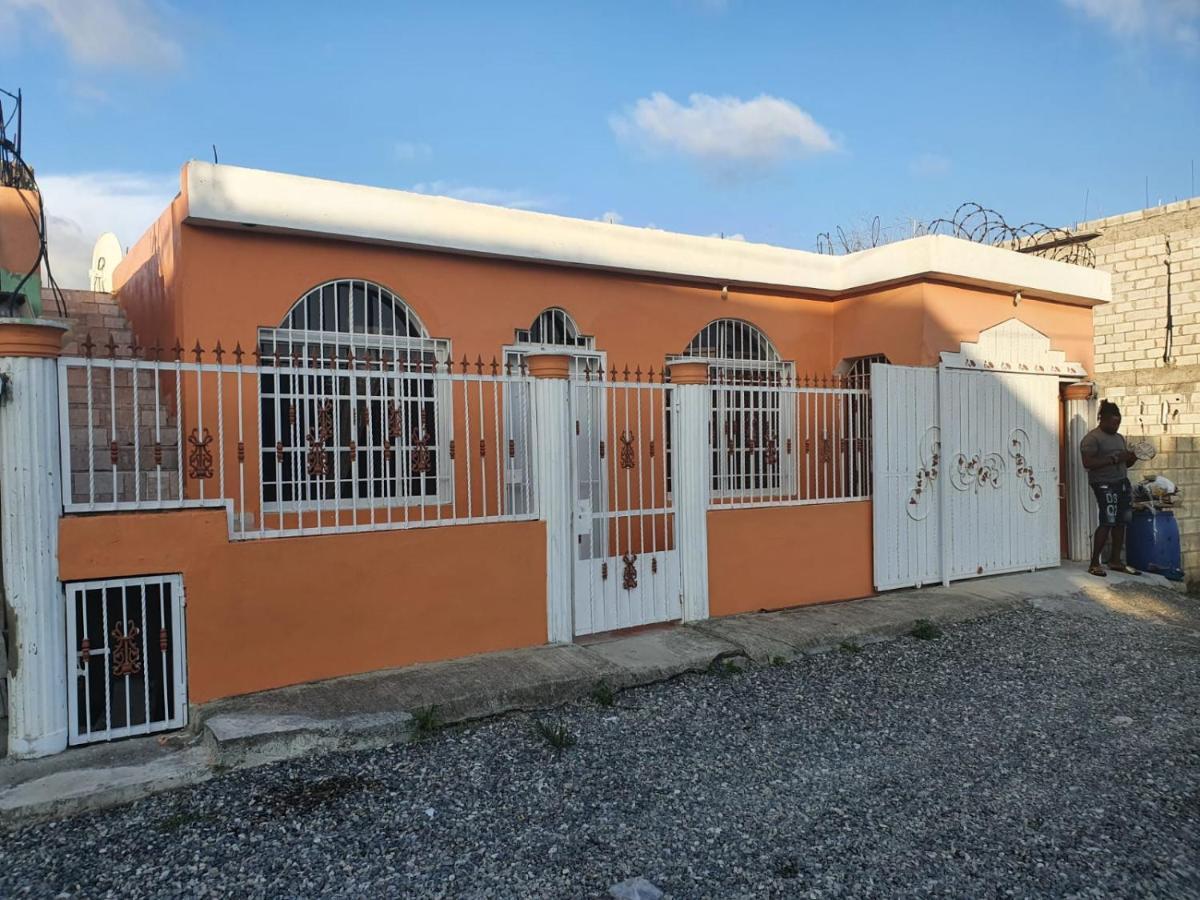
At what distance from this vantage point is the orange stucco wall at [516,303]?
599 centimetres

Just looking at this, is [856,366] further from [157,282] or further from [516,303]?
[157,282]

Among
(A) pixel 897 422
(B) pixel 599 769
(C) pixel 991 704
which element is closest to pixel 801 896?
(B) pixel 599 769

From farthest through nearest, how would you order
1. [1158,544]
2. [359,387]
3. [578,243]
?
1. [1158,544]
2. [578,243]
3. [359,387]

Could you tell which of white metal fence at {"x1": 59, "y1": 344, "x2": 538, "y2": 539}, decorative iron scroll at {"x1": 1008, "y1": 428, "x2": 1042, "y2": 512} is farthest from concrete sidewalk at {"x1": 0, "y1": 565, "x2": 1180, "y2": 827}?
decorative iron scroll at {"x1": 1008, "y1": 428, "x2": 1042, "y2": 512}

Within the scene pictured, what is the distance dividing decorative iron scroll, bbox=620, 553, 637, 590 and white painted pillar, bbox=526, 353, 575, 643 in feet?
1.50

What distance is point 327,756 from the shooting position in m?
4.05

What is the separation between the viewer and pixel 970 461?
803cm

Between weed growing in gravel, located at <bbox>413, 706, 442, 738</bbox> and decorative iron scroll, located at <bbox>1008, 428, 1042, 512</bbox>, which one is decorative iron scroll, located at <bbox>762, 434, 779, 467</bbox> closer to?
decorative iron scroll, located at <bbox>1008, 428, 1042, 512</bbox>

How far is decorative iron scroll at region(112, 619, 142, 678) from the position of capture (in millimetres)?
4180

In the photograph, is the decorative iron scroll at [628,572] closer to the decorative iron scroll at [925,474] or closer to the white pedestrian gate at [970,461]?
the white pedestrian gate at [970,461]

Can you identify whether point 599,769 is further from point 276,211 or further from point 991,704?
point 276,211

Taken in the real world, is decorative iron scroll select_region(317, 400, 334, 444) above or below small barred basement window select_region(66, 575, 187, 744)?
above

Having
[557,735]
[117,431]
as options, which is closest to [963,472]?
[557,735]

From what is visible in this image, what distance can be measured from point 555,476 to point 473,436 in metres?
1.45
